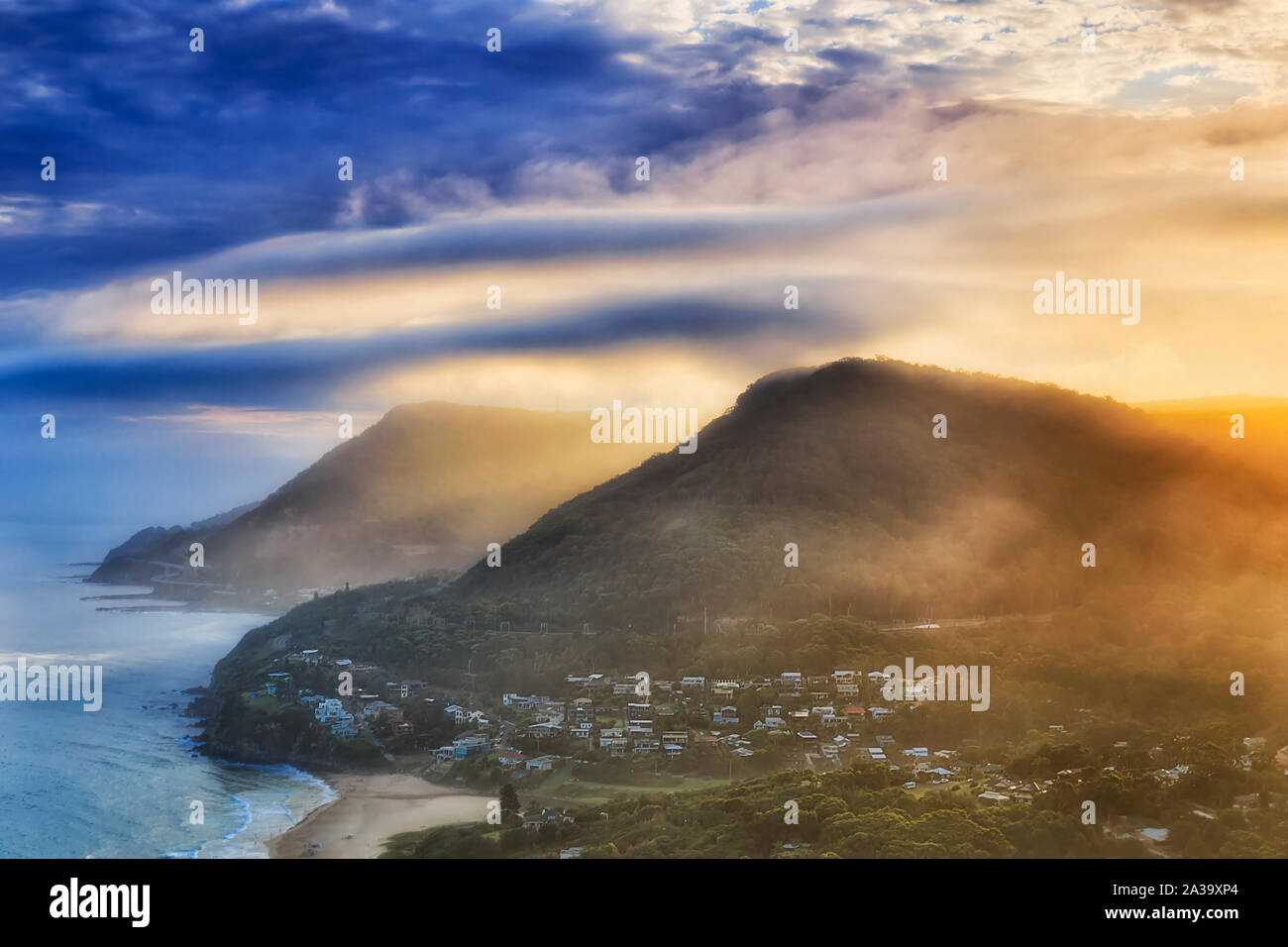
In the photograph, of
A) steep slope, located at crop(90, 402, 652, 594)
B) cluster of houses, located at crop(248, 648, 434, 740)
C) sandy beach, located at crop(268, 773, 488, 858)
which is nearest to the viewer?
sandy beach, located at crop(268, 773, 488, 858)

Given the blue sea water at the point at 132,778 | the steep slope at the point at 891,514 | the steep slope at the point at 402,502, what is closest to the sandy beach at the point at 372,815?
the blue sea water at the point at 132,778

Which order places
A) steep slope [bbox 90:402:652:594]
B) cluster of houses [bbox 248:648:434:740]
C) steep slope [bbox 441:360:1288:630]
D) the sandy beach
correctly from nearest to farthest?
the sandy beach → cluster of houses [bbox 248:648:434:740] → steep slope [bbox 441:360:1288:630] → steep slope [bbox 90:402:652:594]

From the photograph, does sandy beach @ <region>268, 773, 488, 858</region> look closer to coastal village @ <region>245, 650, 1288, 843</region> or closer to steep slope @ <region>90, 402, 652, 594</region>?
coastal village @ <region>245, 650, 1288, 843</region>

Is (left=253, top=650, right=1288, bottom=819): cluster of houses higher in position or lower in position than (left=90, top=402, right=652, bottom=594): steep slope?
lower

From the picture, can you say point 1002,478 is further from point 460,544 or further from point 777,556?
point 460,544

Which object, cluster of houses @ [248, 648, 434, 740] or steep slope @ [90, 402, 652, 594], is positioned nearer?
cluster of houses @ [248, 648, 434, 740]

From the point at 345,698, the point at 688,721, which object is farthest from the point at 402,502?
the point at 688,721

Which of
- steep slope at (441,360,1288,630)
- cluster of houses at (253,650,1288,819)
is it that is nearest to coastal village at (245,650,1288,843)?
cluster of houses at (253,650,1288,819)
